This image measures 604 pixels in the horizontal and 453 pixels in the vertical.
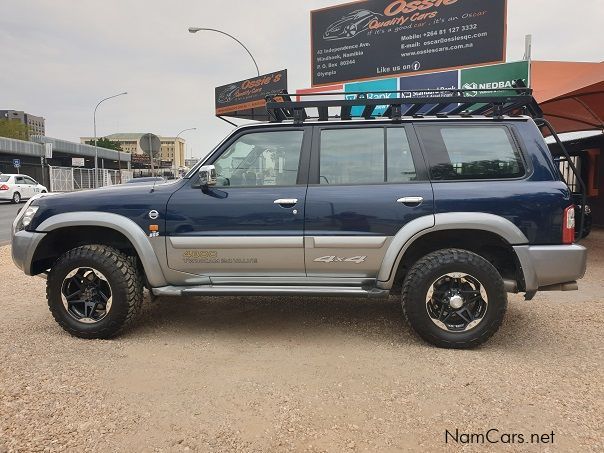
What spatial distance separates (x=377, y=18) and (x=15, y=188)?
66.2ft

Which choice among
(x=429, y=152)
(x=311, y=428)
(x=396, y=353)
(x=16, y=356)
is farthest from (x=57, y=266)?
(x=429, y=152)

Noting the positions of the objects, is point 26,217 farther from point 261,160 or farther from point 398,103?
point 398,103

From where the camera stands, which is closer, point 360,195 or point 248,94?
point 360,195

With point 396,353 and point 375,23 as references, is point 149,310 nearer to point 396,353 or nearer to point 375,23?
point 396,353

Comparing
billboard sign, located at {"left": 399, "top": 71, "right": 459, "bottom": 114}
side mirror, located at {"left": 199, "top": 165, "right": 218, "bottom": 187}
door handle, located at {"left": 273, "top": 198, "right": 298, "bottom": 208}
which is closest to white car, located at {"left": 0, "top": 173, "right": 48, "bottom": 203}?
billboard sign, located at {"left": 399, "top": 71, "right": 459, "bottom": 114}

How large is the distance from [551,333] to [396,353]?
5.21ft

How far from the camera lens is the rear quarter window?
11.9ft

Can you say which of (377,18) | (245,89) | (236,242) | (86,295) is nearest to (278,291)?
(236,242)

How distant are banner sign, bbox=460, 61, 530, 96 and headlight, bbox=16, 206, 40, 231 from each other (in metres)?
8.90

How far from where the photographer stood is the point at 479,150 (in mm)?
3668

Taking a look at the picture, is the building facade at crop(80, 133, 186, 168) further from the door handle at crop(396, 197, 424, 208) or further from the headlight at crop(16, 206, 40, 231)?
the door handle at crop(396, 197, 424, 208)

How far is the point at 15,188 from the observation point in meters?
23.0

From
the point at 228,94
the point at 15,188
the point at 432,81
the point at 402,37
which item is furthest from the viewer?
the point at 15,188

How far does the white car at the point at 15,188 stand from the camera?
22.5 meters
